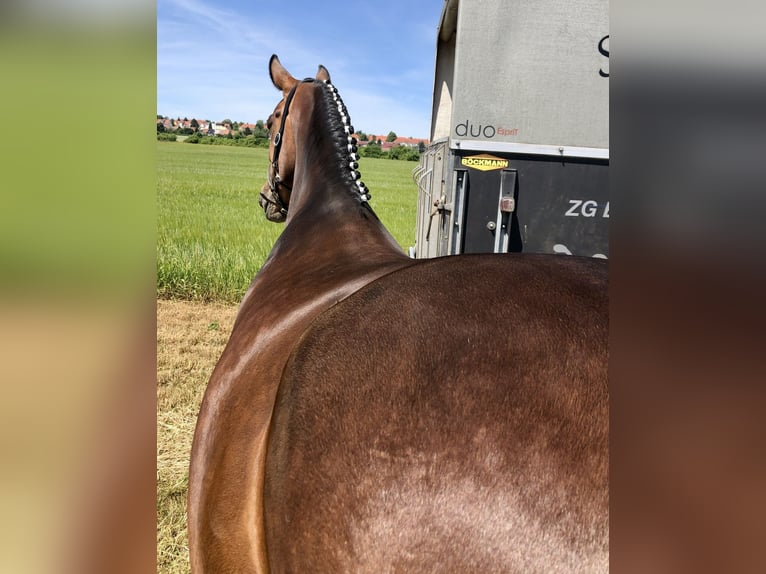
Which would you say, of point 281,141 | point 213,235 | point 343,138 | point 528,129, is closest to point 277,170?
point 281,141

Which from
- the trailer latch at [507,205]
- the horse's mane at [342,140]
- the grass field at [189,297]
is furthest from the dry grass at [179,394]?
the trailer latch at [507,205]

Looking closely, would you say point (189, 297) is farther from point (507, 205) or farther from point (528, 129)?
point (528, 129)

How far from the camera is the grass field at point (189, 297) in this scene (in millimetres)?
3209

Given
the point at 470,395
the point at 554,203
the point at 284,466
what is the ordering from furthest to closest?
1. the point at 554,203
2. the point at 284,466
3. the point at 470,395

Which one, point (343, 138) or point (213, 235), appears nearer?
point (343, 138)

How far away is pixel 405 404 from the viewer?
92 centimetres

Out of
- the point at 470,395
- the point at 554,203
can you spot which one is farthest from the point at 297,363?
the point at 554,203

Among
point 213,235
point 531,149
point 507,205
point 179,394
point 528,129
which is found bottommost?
point 179,394

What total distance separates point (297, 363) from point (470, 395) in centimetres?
36

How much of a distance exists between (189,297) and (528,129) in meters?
4.53

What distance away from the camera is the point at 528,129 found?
473 centimetres

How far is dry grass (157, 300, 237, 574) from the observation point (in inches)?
112

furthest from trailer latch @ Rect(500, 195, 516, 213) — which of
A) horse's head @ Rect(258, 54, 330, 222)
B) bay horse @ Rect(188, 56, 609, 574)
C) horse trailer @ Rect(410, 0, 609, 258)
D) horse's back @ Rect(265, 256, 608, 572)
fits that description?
horse's back @ Rect(265, 256, 608, 572)
